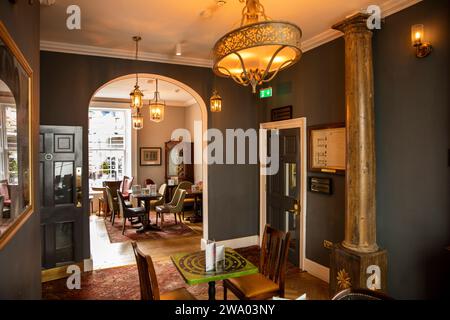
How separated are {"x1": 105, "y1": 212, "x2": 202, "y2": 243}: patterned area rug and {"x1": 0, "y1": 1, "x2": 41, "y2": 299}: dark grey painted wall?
330 centimetres

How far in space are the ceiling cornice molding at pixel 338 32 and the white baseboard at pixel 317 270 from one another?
9.49 ft

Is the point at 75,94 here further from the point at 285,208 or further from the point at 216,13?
the point at 285,208

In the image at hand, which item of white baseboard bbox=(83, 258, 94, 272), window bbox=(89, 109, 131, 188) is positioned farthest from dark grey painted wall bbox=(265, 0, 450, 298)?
window bbox=(89, 109, 131, 188)

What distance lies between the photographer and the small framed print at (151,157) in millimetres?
8406

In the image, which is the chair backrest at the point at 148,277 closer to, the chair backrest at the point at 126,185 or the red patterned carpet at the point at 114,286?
the red patterned carpet at the point at 114,286

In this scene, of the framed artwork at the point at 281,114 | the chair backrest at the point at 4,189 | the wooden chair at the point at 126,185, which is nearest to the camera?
the chair backrest at the point at 4,189

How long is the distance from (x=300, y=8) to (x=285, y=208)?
274 centimetres

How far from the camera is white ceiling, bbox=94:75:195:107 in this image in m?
6.35

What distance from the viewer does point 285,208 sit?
4453 mm

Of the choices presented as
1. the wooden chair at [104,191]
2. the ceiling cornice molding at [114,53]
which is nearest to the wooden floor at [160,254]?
the wooden chair at [104,191]

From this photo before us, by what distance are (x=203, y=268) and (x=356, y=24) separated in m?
2.76

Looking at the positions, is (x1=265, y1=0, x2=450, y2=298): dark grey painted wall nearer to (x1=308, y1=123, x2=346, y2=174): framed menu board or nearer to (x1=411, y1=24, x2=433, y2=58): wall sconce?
(x1=411, y1=24, x2=433, y2=58): wall sconce

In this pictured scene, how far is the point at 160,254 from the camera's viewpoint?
15.5ft
